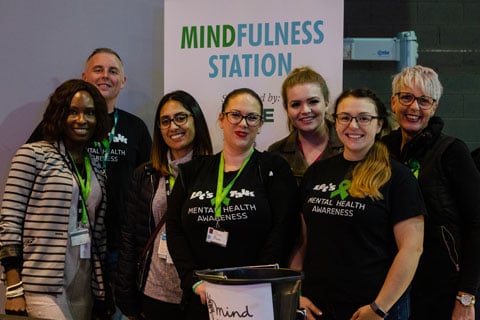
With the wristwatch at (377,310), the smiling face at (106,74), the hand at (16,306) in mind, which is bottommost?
the hand at (16,306)

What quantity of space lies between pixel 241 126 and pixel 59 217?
34.1 inches

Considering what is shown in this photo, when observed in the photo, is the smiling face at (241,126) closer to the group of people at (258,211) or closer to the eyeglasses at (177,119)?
the group of people at (258,211)

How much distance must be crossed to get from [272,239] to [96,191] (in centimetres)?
89

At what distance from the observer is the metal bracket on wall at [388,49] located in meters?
3.02

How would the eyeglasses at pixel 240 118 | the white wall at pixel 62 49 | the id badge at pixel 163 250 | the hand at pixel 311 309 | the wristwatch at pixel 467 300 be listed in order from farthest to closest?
the white wall at pixel 62 49 → the id badge at pixel 163 250 → the eyeglasses at pixel 240 118 → the wristwatch at pixel 467 300 → the hand at pixel 311 309

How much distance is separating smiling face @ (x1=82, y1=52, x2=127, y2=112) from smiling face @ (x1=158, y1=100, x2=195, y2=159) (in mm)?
666

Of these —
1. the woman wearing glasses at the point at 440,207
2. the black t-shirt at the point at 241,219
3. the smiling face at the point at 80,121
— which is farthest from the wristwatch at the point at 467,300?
the smiling face at the point at 80,121

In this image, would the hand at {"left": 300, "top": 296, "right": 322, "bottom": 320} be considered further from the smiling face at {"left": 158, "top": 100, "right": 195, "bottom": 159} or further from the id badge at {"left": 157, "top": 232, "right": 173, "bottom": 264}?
the smiling face at {"left": 158, "top": 100, "right": 195, "bottom": 159}

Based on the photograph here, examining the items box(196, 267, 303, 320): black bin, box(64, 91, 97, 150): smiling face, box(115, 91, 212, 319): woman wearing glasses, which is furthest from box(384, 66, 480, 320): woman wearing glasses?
box(64, 91, 97, 150): smiling face

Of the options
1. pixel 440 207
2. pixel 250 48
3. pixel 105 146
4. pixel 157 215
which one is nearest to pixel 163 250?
pixel 157 215

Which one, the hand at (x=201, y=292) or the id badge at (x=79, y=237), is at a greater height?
the id badge at (x=79, y=237)

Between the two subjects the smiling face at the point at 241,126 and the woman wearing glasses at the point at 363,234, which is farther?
the smiling face at the point at 241,126

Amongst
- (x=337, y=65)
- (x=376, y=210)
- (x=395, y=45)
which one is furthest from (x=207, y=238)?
(x=395, y=45)

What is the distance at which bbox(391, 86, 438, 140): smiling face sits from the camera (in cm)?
211
